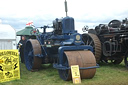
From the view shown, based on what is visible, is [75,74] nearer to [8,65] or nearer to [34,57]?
[8,65]

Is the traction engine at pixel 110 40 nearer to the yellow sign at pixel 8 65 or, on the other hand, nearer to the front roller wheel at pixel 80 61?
the front roller wheel at pixel 80 61

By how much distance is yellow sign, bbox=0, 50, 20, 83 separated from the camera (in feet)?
19.6

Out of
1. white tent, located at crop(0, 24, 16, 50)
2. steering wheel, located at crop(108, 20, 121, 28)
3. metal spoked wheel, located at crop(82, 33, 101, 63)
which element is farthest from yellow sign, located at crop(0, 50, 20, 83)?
steering wheel, located at crop(108, 20, 121, 28)

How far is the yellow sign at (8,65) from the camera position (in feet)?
19.6

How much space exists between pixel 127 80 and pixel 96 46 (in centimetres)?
325

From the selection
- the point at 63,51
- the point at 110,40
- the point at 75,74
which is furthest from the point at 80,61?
the point at 110,40

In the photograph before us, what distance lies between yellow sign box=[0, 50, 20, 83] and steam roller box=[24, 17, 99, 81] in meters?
1.18

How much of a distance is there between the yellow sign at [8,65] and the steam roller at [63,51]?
118 centimetres

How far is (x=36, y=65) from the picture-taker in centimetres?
752

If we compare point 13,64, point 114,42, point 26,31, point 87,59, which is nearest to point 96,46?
point 114,42

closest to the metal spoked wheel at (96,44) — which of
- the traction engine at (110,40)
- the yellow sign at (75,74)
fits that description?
the traction engine at (110,40)

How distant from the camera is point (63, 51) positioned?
5.94m

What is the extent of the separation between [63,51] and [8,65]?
68.9 inches

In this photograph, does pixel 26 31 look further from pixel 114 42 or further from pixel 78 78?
pixel 78 78
